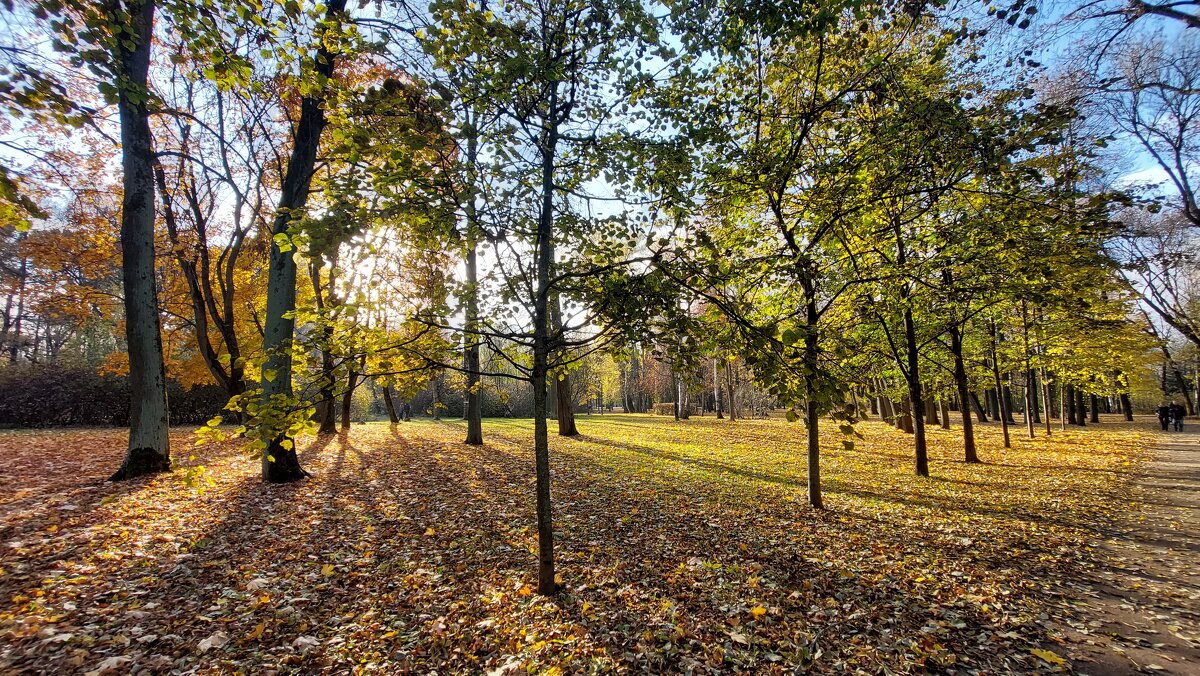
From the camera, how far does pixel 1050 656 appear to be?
148 inches

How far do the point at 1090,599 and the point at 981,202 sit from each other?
5.55m

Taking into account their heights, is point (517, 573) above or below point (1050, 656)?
above

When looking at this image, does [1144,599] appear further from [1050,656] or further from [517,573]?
[517,573]

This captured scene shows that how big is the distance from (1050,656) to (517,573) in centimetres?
507

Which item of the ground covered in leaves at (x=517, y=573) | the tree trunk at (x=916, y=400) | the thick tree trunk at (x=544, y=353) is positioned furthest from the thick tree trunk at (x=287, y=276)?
the tree trunk at (x=916, y=400)

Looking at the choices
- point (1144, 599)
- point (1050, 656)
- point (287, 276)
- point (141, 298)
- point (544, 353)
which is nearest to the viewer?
point (1050, 656)

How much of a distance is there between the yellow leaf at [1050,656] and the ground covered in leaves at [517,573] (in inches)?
0.9

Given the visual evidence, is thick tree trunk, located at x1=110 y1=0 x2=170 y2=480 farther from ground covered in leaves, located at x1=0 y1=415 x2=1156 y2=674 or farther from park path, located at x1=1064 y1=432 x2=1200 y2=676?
park path, located at x1=1064 y1=432 x2=1200 y2=676

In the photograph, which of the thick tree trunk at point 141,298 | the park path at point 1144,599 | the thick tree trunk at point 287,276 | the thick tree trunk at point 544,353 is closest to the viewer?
the park path at point 1144,599

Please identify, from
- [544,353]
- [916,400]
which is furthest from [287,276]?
[916,400]

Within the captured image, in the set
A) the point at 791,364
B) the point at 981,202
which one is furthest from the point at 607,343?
the point at 981,202

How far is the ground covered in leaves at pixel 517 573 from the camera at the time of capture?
3.69m

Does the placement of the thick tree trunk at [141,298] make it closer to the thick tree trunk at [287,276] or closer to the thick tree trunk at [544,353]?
the thick tree trunk at [287,276]

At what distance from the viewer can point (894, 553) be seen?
5891 millimetres
